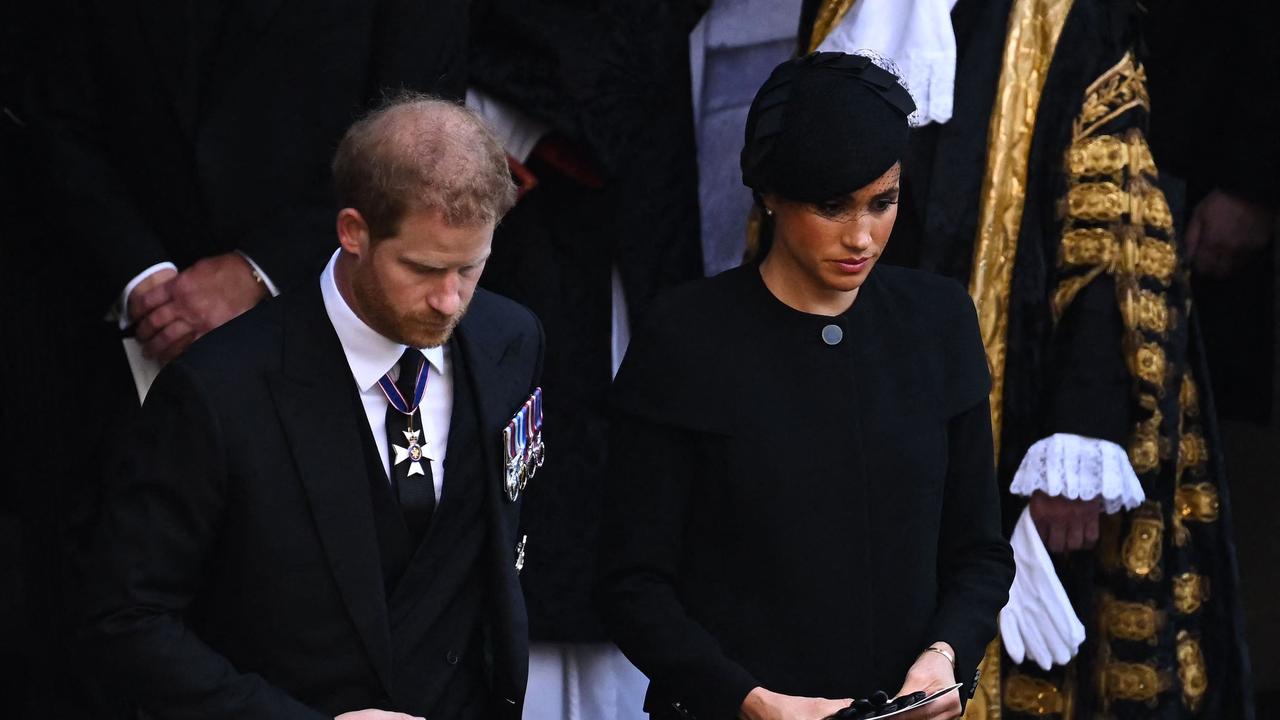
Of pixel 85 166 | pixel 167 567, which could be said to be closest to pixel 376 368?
pixel 167 567

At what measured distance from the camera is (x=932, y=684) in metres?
2.66

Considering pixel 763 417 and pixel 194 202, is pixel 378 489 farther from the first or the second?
pixel 194 202

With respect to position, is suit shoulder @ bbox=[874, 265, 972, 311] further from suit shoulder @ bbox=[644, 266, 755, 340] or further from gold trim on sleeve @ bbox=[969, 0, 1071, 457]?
gold trim on sleeve @ bbox=[969, 0, 1071, 457]

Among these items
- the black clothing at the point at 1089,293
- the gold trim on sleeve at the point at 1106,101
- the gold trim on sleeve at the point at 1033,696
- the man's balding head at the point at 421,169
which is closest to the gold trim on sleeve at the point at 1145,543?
the black clothing at the point at 1089,293

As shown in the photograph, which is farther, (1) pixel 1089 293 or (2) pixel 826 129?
(1) pixel 1089 293

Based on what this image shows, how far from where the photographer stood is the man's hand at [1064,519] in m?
3.71

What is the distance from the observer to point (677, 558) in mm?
2771

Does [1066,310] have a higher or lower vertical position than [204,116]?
lower

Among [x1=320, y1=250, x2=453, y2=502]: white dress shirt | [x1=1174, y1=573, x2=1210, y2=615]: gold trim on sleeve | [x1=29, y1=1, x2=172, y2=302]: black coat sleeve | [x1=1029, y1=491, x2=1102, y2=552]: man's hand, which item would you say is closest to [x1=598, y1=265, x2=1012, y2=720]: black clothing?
[x1=320, y1=250, x2=453, y2=502]: white dress shirt

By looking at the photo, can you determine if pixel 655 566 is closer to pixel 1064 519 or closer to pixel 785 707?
pixel 785 707

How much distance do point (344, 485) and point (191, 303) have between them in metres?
0.90

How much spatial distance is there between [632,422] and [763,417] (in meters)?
0.19

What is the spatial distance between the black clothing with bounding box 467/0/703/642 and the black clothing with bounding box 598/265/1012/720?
1168mm

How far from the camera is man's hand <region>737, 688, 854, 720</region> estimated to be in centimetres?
260
